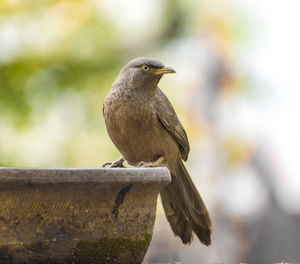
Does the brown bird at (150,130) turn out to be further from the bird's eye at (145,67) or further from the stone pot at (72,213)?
the stone pot at (72,213)

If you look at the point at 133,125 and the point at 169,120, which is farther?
the point at 169,120

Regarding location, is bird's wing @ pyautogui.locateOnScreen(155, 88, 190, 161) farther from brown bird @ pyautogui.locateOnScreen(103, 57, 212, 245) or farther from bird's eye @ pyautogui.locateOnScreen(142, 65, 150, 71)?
bird's eye @ pyautogui.locateOnScreen(142, 65, 150, 71)

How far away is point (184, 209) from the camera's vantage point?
147 inches

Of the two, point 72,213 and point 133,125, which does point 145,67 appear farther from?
point 72,213

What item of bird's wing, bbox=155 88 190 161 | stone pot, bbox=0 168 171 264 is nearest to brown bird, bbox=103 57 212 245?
bird's wing, bbox=155 88 190 161

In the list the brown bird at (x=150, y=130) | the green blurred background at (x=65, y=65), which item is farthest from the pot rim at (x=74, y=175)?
the green blurred background at (x=65, y=65)

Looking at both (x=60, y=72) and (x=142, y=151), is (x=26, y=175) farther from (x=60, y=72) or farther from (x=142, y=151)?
(x=60, y=72)

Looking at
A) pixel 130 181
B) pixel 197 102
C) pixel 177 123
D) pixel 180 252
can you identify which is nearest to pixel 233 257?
pixel 180 252

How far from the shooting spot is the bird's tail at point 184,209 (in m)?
3.60

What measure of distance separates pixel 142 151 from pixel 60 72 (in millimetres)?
4560

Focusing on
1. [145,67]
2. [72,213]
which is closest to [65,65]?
[145,67]

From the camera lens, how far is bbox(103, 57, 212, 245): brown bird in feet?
11.8

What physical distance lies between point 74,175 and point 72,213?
0.18 m

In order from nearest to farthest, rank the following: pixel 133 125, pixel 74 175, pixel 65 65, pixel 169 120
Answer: pixel 74 175, pixel 133 125, pixel 169 120, pixel 65 65
